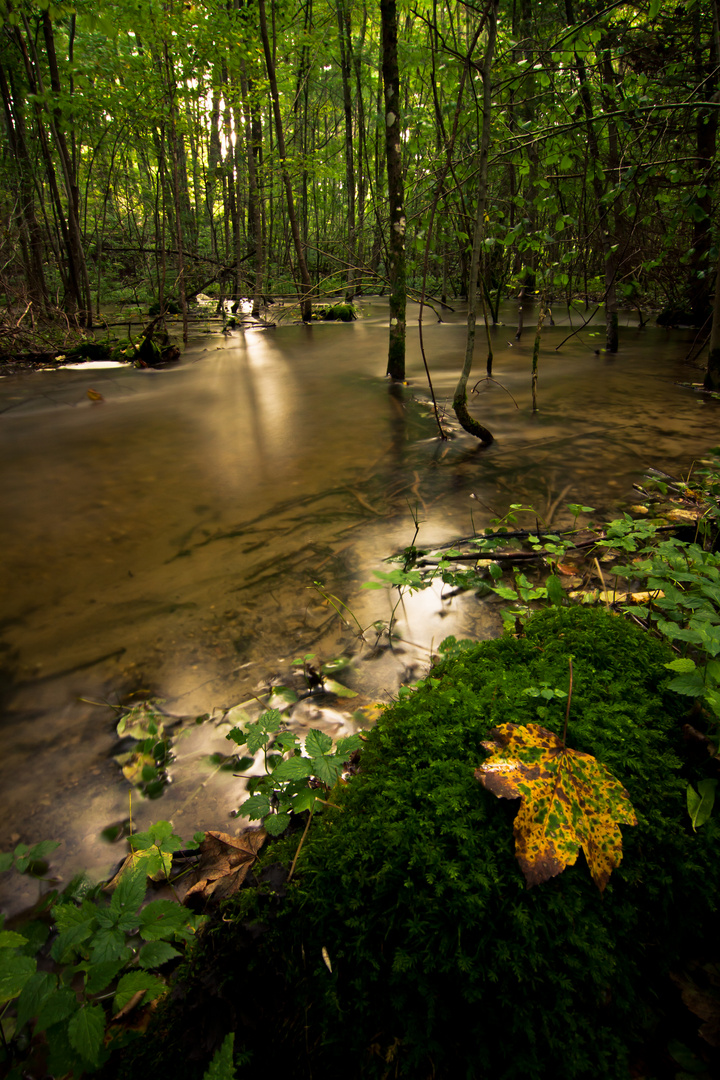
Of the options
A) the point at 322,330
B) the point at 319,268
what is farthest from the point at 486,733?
the point at 319,268

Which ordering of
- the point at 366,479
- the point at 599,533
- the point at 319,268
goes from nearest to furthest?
1. the point at 599,533
2. the point at 366,479
3. the point at 319,268

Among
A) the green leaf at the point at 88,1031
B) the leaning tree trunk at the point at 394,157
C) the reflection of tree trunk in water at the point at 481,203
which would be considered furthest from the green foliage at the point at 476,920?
the leaning tree trunk at the point at 394,157

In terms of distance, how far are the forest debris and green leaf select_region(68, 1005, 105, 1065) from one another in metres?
0.42

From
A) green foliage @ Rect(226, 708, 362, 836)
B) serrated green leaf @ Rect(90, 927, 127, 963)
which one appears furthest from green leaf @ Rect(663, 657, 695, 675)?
serrated green leaf @ Rect(90, 927, 127, 963)

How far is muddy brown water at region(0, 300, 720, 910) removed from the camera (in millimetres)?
2227

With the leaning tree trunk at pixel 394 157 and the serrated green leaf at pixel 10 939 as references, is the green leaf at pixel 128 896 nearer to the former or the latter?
the serrated green leaf at pixel 10 939

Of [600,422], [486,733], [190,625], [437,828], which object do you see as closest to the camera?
[437,828]

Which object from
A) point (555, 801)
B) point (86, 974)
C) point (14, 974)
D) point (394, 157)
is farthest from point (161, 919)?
point (394, 157)

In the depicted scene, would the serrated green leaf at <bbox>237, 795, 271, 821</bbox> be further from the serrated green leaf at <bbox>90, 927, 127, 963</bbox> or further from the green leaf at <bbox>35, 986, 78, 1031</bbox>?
the green leaf at <bbox>35, 986, 78, 1031</bbox>

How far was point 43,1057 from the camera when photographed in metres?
1.31

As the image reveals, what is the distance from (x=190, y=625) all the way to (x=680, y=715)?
233 cm

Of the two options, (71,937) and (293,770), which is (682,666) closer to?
(293,770)

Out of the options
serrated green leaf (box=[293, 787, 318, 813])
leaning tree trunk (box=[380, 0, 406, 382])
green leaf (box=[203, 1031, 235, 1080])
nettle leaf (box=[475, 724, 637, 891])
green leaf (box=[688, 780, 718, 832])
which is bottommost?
green leaf (box=[203, 1031, 235, 1080])

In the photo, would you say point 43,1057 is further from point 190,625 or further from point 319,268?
point 319,268
